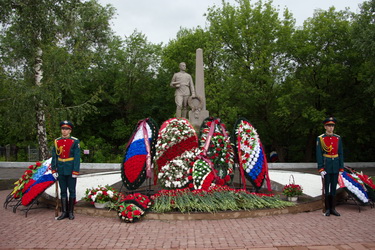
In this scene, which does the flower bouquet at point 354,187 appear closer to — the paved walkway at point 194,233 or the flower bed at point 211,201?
the paved walkway at point 194,233

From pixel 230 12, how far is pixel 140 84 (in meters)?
10.4

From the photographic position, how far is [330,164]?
22.7ft

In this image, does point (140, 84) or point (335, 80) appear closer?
point (335, 80)

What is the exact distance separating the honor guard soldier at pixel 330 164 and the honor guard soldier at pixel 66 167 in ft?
17.3

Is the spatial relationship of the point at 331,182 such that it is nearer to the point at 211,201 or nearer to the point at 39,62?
the point at 211,201

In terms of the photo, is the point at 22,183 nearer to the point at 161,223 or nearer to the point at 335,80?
the point at 161,223

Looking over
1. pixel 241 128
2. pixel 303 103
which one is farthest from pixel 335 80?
pixel 241 128

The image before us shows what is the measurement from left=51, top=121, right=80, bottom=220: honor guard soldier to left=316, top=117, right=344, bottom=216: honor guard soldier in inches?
208

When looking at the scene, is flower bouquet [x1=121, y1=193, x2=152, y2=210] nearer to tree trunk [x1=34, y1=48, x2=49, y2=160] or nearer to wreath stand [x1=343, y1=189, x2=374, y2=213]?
wreath stand [x1=343, y1=189, x2=374, y2=213]

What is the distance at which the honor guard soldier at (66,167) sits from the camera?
6715mm

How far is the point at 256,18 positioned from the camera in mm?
24469

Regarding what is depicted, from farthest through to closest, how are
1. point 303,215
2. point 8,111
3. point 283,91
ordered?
point 283,91 → point 8,111 → point 303,215

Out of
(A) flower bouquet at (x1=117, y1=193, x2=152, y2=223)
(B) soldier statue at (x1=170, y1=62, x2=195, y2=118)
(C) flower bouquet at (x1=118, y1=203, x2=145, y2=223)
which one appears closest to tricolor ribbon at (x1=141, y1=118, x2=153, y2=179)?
(A) flower bouquet at (x1=117, y1=193, x2=152, y2=223)

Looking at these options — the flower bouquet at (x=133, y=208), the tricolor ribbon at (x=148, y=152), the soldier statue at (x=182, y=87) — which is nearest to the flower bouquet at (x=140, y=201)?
the flower bouquet at (x=133, y=208)
